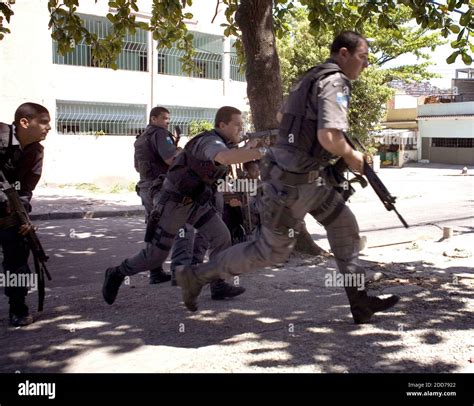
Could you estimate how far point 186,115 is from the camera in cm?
1966

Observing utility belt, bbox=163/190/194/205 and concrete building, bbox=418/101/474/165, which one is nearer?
utility belt, bbox=163/190/194/205

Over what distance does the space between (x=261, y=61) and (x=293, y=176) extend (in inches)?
117

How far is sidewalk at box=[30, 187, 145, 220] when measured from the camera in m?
12.1

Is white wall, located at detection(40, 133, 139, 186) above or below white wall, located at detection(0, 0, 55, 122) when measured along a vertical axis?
below

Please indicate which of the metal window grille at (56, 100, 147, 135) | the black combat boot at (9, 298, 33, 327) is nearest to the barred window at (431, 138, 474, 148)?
the metal window grille at (56, 100, 147, 135)

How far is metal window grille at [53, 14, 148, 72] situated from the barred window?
893 inches

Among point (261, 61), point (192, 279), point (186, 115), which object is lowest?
point (192, 279)

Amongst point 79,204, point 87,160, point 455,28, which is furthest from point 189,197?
point 87,160

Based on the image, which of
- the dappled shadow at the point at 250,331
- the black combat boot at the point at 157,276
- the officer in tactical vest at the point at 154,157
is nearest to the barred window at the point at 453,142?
the dappled shadow at the point at 250,331

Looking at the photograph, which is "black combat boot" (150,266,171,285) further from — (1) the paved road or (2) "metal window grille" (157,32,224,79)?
(2) "metal window grille" (157,32,224,79)

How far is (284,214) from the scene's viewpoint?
3.70 metres

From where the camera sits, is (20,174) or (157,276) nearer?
(20,174)

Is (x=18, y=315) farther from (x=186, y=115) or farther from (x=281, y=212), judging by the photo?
(x=186, y=115)

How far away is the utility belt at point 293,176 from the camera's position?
12.1 ft
